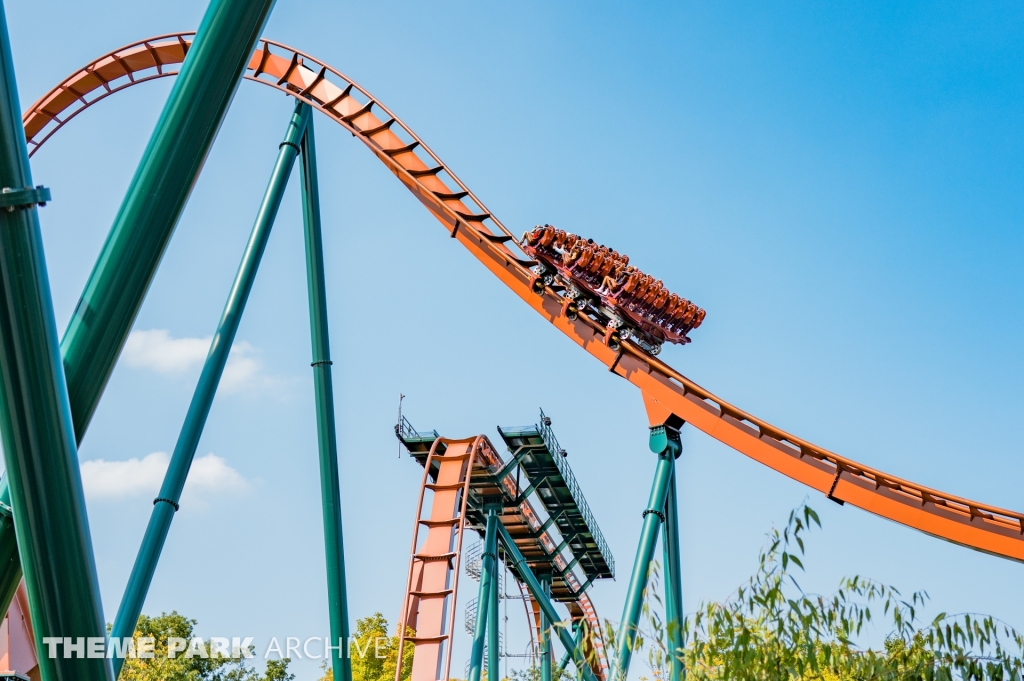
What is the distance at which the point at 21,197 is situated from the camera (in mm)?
1709

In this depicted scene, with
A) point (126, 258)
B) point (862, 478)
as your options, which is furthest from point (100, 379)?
point (862, 478)

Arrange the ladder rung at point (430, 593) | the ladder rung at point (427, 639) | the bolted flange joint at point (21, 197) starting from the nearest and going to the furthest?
the bolted flange joint at point (21, 197) < the ladder rung at point (427, 639) < the ladder rung at point (430, 593)

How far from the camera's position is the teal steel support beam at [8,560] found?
192cm

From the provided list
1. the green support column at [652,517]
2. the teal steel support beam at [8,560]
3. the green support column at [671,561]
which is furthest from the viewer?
the green support column at [671,561]

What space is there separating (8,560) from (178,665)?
63.3 ft

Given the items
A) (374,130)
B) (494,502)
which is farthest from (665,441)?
(494,502)

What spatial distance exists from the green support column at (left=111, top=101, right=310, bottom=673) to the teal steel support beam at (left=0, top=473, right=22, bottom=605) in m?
2.45

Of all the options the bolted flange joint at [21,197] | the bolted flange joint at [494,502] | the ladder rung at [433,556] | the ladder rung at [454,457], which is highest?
the ladder rung at [454,457]

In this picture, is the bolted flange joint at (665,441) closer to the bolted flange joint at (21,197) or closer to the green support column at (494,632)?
the green support column at (494,632)

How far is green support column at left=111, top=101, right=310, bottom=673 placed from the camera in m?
4.95

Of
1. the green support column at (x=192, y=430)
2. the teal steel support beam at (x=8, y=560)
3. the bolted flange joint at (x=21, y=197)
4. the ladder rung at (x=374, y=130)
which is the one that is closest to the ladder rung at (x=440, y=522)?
the ladder rung at (x=374, y=130)

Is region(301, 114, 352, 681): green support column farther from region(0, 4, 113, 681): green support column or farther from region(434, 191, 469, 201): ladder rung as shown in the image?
region(0, 4, 113, 681): green support column

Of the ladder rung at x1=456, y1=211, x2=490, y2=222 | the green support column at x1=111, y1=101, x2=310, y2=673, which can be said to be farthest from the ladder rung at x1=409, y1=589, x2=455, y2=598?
the green support column at x1=111, y1=101, x2=310, y2=673

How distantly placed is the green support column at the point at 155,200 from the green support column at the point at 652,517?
17.9 feet
